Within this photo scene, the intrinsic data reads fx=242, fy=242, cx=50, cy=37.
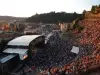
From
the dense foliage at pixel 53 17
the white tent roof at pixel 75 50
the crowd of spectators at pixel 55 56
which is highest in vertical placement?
the dense foliage at pixel 53 17

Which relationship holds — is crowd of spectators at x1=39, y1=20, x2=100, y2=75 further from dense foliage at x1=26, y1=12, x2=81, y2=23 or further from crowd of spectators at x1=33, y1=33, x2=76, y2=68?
dense foliage at x1=26, y1=12, x2=81, y2=23

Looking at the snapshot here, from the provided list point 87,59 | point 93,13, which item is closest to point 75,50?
point 87,59

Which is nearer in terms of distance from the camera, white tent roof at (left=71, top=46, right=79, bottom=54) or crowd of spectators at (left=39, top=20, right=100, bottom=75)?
crowd of spectators at (left=39, top=20, right=100, bottom=75)

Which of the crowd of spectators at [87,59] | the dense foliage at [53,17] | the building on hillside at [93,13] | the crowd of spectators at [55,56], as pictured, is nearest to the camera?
the crowd of spectators at [87,59]

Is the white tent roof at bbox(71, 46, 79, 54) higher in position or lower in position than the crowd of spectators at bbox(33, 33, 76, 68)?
higher

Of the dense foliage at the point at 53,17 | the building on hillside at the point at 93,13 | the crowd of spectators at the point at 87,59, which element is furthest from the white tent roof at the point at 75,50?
the dense foliage at the point at 53,17

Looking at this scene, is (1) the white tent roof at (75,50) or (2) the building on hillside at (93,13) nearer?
(1) the white tent roof at (75,50)

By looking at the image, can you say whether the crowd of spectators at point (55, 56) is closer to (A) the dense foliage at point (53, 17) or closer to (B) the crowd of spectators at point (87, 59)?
(B) the crowd of spectators at point (87, 59)

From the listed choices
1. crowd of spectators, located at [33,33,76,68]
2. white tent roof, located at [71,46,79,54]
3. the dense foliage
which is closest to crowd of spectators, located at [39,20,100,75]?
white tent roof, located at [71,46,79,54]
